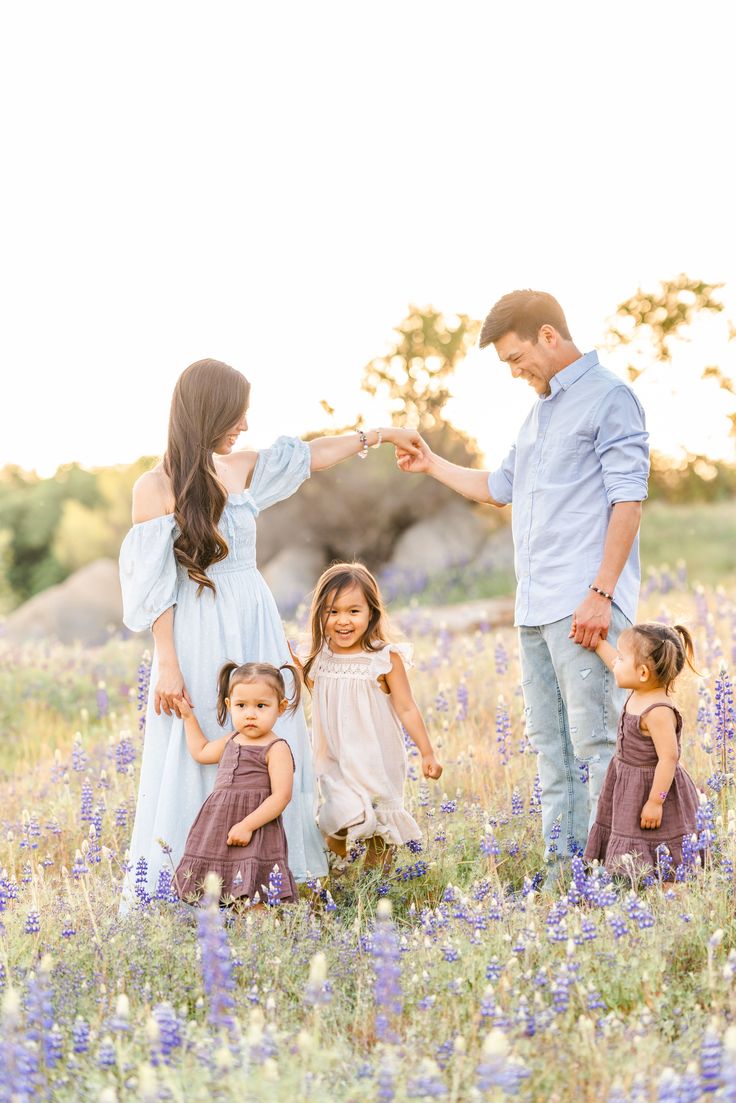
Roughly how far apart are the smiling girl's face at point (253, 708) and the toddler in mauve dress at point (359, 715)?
464 mm

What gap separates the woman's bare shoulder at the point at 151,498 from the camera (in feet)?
15.6

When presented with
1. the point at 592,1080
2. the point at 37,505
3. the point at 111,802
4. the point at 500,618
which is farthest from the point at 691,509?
the point at 592,1080

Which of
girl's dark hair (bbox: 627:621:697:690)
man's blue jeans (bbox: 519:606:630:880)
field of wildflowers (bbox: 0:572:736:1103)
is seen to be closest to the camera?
field of wildflowers (bbox: 0:572:736:1103)

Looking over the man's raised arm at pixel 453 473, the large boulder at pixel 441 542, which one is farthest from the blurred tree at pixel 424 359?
the man's raised arm at pixel 453 473

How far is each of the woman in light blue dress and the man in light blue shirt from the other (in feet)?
3.46

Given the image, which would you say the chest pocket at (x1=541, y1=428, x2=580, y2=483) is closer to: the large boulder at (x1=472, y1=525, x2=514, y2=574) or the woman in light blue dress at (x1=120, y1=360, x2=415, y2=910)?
the woman in light blue dress at (x1=120, y1=360, x2=415, y2=910)

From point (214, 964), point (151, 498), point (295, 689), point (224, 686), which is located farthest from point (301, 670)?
point (214, 964)

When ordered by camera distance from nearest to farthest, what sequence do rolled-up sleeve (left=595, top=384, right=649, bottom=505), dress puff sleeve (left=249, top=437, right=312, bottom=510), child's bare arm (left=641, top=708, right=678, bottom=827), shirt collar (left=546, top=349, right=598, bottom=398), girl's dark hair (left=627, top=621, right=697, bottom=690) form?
child's bare arm (left=641, top=708, right=678, bottom=827) → girl's dark hair (left=627, top=621, right=697, bottom=690) → rolled-up sleeve (left=595, top=384, right=649, bottom=505) → shirt collar (left=546, top=349, right=598, bottom=398) → dress puff sleeve (left=249, top=437, right=312, bottom=510)

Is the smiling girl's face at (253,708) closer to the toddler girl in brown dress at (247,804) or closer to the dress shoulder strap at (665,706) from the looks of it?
the toddler girl in brown dress at (247,804)

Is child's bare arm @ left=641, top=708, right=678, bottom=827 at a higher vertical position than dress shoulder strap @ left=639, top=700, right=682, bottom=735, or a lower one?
lower

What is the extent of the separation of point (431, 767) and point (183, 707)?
1048mm

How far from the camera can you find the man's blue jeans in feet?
15.4

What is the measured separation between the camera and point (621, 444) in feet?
15.1

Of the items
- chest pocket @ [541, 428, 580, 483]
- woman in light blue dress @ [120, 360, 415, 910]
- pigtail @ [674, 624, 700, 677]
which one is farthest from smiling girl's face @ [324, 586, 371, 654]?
pigtail @ [674, 624, 700, 677]
